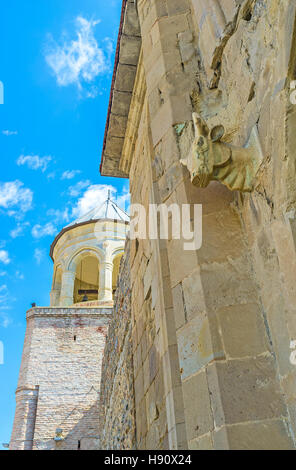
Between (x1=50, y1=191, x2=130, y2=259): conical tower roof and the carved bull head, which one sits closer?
the carved bull head

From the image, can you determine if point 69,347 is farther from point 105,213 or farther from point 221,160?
point 221,160

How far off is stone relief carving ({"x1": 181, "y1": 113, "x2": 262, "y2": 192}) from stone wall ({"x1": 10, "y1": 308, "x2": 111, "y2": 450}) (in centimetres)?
1387

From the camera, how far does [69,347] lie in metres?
16.8

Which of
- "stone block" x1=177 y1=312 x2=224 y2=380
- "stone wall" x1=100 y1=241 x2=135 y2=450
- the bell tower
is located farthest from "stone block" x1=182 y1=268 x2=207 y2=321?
the bell tower

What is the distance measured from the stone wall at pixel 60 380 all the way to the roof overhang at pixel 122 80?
38.5 feet

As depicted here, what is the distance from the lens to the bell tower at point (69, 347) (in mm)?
14875

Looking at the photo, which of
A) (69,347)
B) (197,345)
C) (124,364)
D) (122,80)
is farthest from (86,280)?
(197,345)

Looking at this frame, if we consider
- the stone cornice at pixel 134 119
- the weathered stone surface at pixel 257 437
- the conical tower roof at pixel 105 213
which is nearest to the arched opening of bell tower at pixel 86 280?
the conical tower roof at pixel 105 213

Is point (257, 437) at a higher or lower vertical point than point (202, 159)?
lower

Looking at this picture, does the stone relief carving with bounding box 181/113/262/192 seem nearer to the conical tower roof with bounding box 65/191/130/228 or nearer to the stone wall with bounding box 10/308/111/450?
the stone wall with bounding box 10/308/111/450

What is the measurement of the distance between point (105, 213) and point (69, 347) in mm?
7404

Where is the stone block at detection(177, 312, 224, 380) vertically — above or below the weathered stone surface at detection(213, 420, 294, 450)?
above

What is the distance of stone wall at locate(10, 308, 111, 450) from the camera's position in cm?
1476

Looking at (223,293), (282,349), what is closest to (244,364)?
(282,349)
